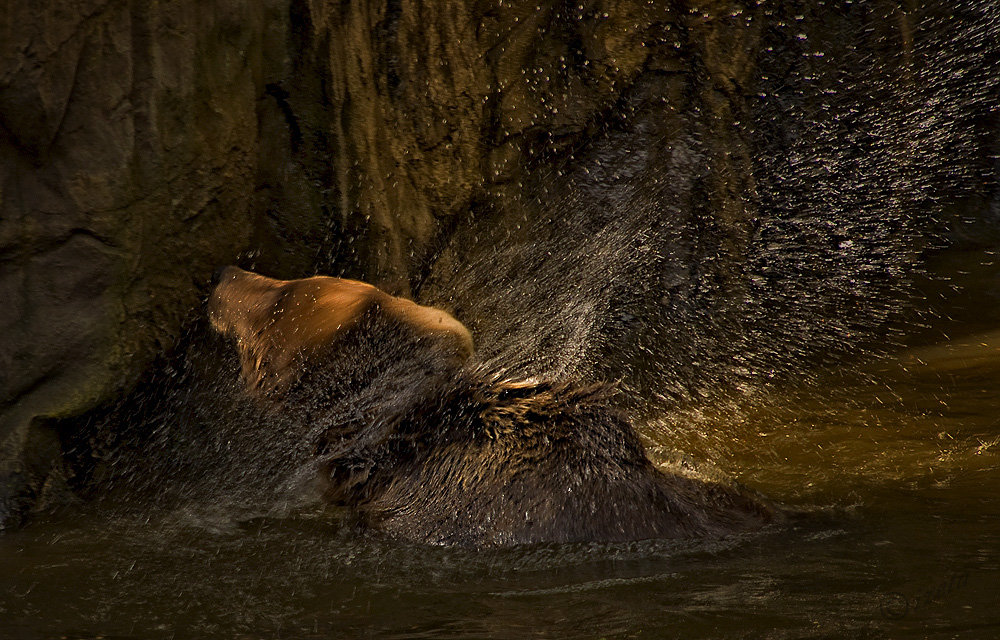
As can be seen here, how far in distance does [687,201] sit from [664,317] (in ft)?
2.61

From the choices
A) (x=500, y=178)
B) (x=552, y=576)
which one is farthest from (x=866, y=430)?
(x=552, y=576)

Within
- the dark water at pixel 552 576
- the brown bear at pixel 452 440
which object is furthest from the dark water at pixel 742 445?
the brown bear at pixel 452 440

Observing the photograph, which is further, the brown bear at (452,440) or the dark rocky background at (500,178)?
the dark rocky background at (500,178)

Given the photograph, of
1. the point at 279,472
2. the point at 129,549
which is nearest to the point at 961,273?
the point at 279,472

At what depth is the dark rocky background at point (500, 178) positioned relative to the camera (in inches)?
172

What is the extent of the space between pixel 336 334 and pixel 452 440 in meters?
0.55

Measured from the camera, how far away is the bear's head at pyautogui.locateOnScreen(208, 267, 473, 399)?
356cm

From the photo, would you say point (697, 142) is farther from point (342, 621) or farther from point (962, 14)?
point (342, 621)

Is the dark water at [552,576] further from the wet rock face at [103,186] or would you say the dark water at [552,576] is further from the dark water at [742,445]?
the wet rock face at [103,186]

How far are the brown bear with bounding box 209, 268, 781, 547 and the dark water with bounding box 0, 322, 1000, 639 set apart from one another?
11 cm

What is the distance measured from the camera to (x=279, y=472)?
13.7ft

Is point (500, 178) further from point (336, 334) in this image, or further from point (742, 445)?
point (336, 334)

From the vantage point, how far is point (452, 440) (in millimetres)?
3520

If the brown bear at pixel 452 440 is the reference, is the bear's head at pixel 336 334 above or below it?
above
